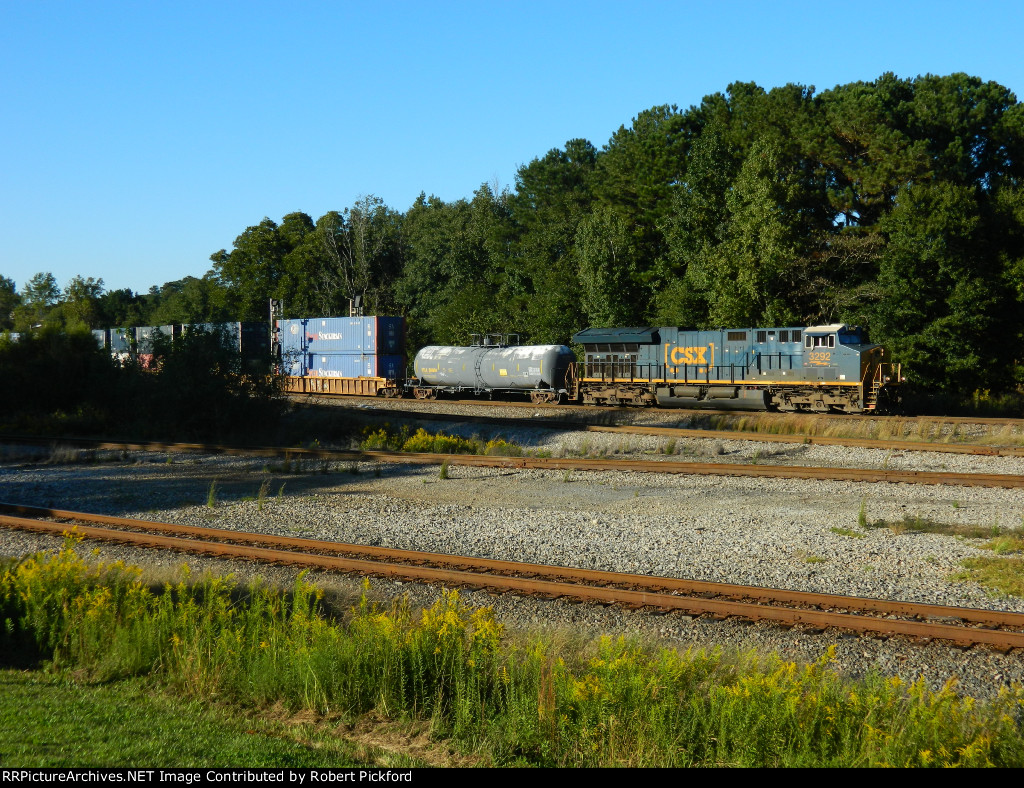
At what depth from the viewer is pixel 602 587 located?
9328mm

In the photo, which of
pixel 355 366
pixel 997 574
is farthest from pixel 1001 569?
pixel 355 366

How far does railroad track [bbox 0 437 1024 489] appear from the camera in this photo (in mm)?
16281

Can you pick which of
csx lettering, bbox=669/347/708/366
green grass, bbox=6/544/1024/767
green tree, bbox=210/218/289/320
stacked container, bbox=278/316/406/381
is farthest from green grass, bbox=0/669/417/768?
green tree, bbox=210/218/289/320

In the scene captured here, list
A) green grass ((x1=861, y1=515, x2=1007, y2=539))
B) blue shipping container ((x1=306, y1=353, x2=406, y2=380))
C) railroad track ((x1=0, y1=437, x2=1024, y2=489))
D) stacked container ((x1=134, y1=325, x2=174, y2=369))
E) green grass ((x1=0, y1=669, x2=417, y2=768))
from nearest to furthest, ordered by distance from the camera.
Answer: green grass ((x1=0, y1=669, x2=417, y2=768)), green grass ((x1=861, y1=515, x2=1007, y2=539)), railroad track ((x1=0, y1=437, x2=1024, y2=489)), stacked container ((x1=134, y1=325, x2=174, y2=369)), blue shipping container ((x1=306, y1=353, x2=406, y2=380))

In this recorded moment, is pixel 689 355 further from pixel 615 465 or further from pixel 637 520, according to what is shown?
pixel 637 520

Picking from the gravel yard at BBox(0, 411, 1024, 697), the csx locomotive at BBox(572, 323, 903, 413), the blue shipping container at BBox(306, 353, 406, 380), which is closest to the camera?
the gravel yard at BBox(0, 411, 1024, 697)

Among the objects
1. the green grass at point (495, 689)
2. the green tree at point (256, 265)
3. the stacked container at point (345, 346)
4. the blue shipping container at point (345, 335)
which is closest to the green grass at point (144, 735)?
the green grass at point (495, 689)

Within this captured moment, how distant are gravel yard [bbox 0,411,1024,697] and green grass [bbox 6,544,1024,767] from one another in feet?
2.73

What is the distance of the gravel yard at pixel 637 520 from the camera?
26.9ft

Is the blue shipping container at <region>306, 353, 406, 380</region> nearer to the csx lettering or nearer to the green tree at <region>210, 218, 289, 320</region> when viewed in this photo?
the csx lettering

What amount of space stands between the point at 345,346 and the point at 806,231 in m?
25.7

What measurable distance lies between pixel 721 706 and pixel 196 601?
6447 mm

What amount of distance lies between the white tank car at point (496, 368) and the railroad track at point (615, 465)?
14.9m
